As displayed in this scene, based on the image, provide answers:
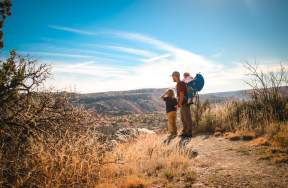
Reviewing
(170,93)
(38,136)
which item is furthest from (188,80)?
(38,136)

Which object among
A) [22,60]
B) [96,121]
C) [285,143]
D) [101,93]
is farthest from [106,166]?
[101,93]

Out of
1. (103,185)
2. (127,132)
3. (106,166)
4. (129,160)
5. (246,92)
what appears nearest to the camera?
(103,185)

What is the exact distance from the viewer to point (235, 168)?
5094mm

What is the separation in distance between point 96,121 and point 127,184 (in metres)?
1.93

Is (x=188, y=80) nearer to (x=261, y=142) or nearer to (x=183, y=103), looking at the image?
(x=183, y=103)

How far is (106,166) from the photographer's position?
5004 millimetres

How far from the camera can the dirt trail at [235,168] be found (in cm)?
427

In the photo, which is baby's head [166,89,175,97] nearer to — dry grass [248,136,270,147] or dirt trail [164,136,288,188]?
dirt trail [164,136,288,188]

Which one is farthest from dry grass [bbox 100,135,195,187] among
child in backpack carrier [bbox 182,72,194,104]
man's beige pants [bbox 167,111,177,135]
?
man's beige pants [bbox 167,111,177,135]

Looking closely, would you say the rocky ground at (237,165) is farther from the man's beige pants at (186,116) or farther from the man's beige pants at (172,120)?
the man's beige pants at (172,120)

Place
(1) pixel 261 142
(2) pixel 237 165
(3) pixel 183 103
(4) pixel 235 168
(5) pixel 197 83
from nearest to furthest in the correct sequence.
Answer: (4) pixel 235 168 < (2) pixel 237 165 < (1) pixel 261 142 < (3) pixel 183 103 < (5) pixel 197 83

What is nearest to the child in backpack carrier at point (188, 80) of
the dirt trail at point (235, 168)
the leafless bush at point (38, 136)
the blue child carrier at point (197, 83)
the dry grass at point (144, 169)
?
the blue child carrier at point (197, 83)

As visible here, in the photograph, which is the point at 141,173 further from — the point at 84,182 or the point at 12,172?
the point at 12,172

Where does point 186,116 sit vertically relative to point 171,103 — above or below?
below
